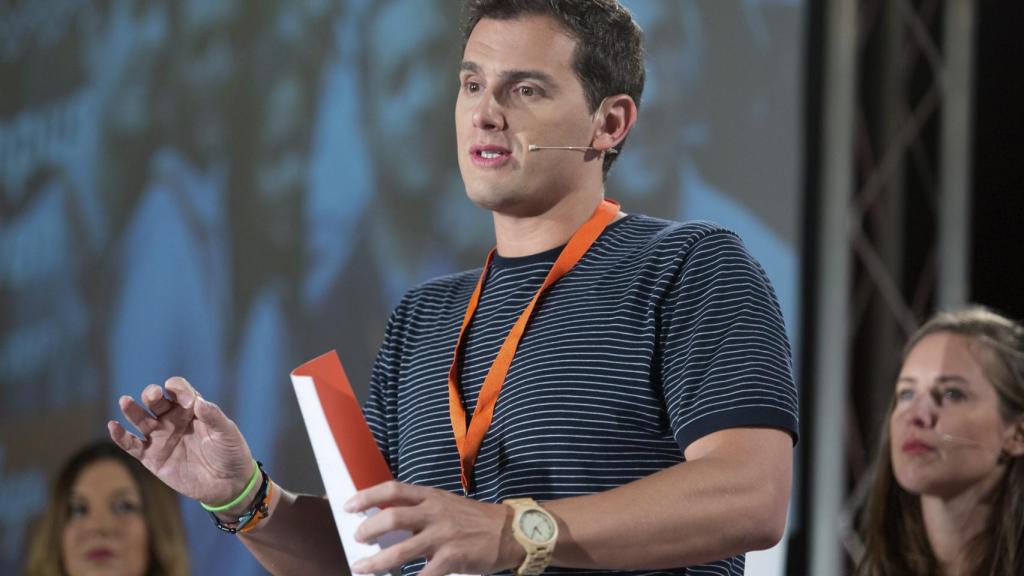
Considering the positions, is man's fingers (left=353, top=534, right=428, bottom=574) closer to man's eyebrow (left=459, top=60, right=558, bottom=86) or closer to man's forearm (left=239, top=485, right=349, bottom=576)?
man's forearm (left=239, top=485, right=349, bottom=576)

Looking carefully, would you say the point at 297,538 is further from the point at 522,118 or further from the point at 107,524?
the point at 107,524

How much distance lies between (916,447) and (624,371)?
1928 mm

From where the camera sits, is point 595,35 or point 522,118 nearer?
point 522,118

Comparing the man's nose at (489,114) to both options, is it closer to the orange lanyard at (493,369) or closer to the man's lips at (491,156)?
the man's lips at (491,156)

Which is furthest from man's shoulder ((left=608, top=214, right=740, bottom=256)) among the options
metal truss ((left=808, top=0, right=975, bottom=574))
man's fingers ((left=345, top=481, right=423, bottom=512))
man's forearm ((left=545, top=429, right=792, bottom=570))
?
metal truss ((left=808, top=0, right=975, bottom=574))

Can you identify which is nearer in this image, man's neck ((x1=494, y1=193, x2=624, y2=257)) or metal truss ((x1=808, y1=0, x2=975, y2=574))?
man's neck ((x1=494, y1=193, x2=624, y2=257))

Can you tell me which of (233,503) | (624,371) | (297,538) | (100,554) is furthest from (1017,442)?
(100,554)

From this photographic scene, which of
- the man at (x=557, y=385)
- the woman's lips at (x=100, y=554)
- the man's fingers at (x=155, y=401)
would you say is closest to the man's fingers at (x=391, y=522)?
the man at (x=557, y=385)

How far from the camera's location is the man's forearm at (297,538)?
73.0 inches

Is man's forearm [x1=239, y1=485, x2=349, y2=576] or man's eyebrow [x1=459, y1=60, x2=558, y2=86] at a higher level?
man's eyebrow [x1=459, y1=60, x2=558, y2=86]

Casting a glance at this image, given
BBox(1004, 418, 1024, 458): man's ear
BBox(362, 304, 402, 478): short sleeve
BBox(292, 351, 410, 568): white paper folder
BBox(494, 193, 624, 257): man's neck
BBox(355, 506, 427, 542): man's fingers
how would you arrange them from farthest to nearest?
BBox(1004, 418, 1024, 458): man's ear < BBox(362, 304, 402, 478): short sleeve < BBox(494, 193, 624, 257): man's neck < BBox(292, 351, 410, 568): white paper folder < BBox(355, 506, 427, 542): man's fingers

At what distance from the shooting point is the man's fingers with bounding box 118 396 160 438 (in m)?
1.65

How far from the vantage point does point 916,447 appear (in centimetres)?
332

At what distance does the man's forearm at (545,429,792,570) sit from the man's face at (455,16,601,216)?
1.84ft
